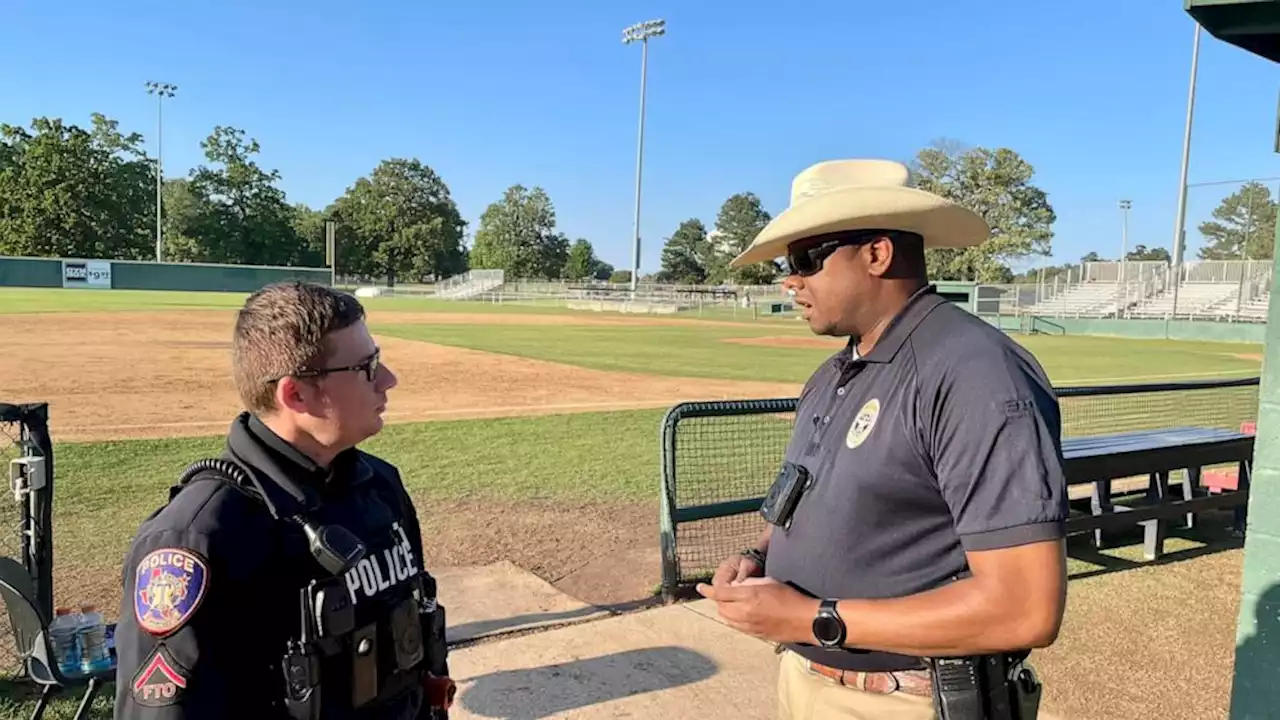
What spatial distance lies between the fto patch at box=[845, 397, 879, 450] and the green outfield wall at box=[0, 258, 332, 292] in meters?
63.9

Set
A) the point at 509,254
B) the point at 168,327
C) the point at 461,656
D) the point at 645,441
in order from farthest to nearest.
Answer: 1. the point at 509,254
2. the point at 168,327
3. the point at 645,441
4. the point at 461,656

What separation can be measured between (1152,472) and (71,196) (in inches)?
3451

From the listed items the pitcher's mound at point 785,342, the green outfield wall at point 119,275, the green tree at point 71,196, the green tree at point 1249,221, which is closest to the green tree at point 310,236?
the green tree at point 71,196

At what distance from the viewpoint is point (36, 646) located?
9.53 ft

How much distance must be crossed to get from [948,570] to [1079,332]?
4907 cm

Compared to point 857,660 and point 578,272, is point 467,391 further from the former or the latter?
point 578,272

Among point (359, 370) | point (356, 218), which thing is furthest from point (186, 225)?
point (359, 370)

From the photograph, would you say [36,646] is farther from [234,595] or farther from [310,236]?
[310,236]

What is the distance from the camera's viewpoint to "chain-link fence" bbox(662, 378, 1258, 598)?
513 cm

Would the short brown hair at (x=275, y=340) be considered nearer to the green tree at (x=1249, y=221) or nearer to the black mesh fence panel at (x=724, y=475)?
the black mesh fence panel at (x=724, y=475)

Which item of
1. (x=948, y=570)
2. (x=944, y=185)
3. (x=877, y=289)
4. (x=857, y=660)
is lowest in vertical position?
(x=857, y=660)

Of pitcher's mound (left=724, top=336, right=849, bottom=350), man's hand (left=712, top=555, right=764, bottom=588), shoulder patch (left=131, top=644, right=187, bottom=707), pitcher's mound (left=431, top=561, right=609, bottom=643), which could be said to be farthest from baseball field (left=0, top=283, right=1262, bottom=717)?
pitcher's mound (left=724, top=336, right=849, bottom=350)

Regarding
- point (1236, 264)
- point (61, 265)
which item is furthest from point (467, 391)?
point (61, 265)

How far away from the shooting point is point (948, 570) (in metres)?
1.77
